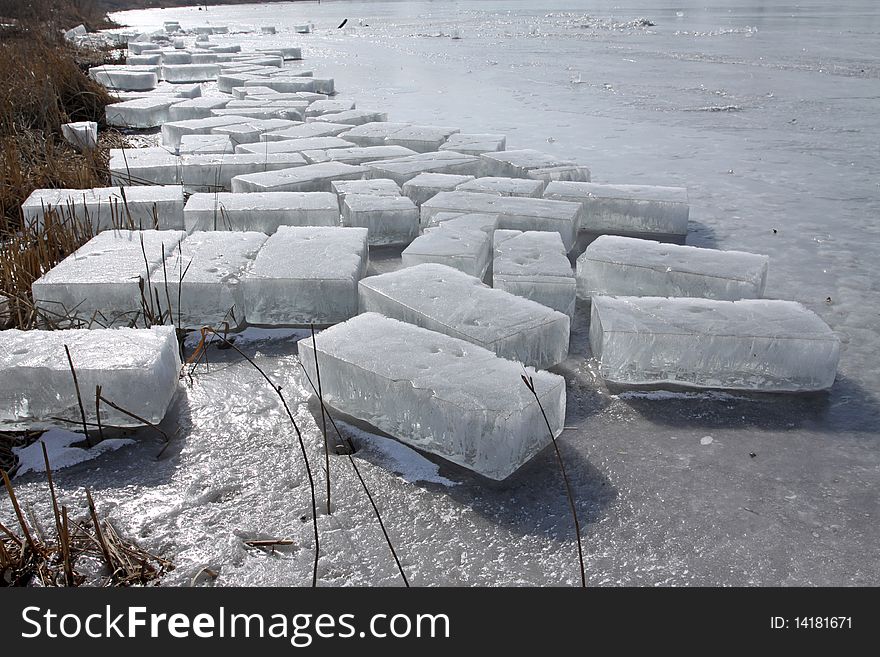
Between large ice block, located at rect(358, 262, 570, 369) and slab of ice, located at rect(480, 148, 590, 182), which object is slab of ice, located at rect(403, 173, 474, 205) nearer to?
slab of ice, located at rect(480, 148, 590, 182)

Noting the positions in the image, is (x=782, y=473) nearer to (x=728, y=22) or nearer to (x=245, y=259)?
(x=245, y=259)

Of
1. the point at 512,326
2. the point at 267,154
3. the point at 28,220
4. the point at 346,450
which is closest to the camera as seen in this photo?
the point at 346,450

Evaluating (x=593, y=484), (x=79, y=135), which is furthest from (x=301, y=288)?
(x=79, y=135)

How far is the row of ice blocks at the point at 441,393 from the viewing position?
1.50 meters

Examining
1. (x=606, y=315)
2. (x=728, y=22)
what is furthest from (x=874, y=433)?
(x=728, y=22)

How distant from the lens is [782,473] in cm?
155

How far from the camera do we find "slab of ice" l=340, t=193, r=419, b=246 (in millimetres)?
3021

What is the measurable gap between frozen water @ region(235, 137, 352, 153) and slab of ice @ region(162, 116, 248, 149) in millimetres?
610

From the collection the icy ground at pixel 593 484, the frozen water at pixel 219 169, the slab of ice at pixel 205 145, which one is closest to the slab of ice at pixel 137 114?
the slab of ice at pixel 205 145

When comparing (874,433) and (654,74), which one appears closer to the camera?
(874,433)

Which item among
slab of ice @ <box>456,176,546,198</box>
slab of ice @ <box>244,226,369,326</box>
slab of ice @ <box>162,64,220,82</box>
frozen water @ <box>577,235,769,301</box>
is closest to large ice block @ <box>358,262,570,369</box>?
slab of ice @ <box>244,226,369,326</box>

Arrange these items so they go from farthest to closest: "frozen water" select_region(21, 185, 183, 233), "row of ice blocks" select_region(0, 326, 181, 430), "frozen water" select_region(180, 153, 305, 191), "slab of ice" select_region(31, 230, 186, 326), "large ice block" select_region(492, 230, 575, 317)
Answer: "frozen water" select_region(180, 153, 305, 191) → "frozen water" select_region(21, 185, 183, 233) → "large ice block" select_region(492, 230, 575, 317) → "slab of ice" select_region(31, 230, 186, 326) → "row of ice blocks" select_region(0, 326, 181, 430)

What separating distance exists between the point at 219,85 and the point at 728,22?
1207 cm
